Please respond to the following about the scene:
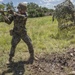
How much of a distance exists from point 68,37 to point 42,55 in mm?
3309

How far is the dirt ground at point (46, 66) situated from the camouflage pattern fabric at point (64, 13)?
4350 mm

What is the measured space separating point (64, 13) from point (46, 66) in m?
5.49

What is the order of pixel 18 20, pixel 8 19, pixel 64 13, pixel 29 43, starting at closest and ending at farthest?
pixel 8 19
pixel 18 20
pixel 29 43
pixel 64 13

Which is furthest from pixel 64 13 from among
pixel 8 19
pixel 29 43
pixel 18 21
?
pixel 8 19

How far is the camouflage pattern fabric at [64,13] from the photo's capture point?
12.0m

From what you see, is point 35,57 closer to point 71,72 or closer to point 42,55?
point 42,55

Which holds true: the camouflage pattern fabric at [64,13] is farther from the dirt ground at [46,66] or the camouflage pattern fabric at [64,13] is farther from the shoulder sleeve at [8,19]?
the shoulder sleeve at [8,19]

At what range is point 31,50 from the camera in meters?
7.30

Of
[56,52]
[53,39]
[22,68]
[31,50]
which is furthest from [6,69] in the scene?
[53,39]

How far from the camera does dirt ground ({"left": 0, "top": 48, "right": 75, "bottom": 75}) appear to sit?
657cm

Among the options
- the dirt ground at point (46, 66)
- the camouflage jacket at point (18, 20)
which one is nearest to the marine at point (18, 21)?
the camouflage jacket at point (18, 20)

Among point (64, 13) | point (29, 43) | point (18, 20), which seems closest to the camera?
point (18, 20)

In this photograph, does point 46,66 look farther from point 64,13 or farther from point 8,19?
point 64,13

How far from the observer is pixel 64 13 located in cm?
1206
